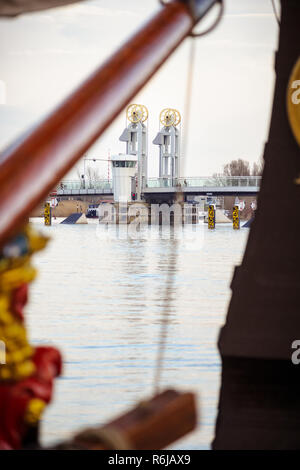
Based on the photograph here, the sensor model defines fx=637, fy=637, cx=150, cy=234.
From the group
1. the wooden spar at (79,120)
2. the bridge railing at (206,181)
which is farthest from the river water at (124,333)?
the bridge railing at (206,181)

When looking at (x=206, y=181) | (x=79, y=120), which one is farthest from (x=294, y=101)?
(x=206, y=181)

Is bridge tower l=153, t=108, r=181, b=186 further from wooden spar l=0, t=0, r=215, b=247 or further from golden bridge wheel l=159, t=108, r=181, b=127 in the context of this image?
wooden spar l=0, t=0, r=215, b=247

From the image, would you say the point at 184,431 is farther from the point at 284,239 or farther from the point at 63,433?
the point at 63,433

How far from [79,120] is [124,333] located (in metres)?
3.86

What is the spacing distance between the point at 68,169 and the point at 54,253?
11.9m

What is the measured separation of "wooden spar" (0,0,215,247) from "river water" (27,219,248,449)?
156 mm

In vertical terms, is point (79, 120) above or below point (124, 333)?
above

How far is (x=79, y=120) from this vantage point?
2.41 ft

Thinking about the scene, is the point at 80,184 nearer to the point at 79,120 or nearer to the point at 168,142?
the point at 168,142

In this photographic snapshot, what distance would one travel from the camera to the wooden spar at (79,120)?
2.16ft

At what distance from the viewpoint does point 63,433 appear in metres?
2.49

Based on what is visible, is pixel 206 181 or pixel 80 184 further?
pixel 80 184

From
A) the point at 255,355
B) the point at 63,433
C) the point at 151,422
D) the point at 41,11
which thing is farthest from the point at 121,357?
the point at 151,422

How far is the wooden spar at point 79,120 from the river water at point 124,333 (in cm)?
16
